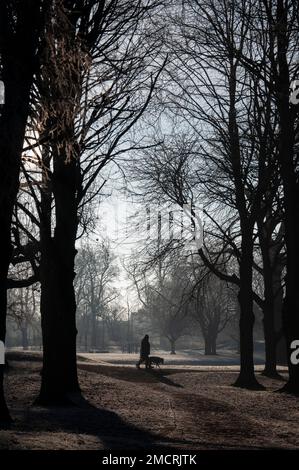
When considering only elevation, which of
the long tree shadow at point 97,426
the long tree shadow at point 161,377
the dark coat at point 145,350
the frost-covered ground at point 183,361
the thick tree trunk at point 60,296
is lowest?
the frost-covered ground at point 183,361

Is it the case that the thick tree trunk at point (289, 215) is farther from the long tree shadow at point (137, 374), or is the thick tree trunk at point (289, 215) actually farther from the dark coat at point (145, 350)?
the dark coat at point (145, 350)

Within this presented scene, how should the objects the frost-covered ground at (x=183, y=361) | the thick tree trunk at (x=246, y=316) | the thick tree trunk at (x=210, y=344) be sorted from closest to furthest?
the thick tree trunk at (x=246, y=316)
the frost-covered ground at (x=183, y=361)
the thick tree trunk at (x=210, y=344)

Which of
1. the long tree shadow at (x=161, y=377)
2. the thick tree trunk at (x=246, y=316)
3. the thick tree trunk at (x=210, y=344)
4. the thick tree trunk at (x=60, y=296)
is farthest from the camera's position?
the thick tree trunk at (x=210, y=344)

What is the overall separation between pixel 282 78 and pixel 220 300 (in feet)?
147

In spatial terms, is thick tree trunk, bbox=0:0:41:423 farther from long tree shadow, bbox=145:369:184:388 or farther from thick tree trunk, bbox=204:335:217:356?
thick tree trunk, bbox=204:335:217:356

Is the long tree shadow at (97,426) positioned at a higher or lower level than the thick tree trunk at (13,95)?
lower

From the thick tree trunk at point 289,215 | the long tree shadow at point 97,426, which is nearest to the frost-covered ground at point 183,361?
the thick tree trunk at point 289,215

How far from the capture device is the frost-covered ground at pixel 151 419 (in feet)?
30.7

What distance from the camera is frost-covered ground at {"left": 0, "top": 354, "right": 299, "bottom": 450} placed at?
30.7 feet

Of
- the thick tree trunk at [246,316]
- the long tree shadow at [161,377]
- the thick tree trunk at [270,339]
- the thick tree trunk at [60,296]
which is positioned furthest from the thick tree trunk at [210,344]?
the thick tree trunk at [60,296]

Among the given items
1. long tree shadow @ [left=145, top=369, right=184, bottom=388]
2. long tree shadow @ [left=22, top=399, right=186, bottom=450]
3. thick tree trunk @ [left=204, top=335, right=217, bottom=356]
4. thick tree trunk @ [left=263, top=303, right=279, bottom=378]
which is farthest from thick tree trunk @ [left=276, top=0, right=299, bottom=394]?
thick tree trunk @ [left=204, top=335, right=217, bottom=356]

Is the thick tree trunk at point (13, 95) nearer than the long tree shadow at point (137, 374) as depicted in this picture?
Yes
